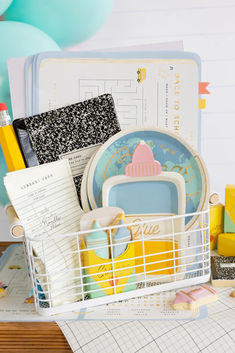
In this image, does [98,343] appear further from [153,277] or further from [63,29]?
[63,29]

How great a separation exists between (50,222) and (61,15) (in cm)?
→ 52

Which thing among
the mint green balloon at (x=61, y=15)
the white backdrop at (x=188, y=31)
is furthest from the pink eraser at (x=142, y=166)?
the white backdrop at (x=188, y=31)

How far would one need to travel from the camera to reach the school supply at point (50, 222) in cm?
70

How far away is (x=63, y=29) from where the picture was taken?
0.99 metres

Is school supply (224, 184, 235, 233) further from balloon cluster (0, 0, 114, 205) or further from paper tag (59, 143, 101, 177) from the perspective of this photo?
balloon cluster (0, 0, 114, 205)

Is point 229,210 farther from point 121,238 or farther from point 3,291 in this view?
point 3,291

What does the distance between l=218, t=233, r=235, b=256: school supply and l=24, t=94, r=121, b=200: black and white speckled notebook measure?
1.10ft

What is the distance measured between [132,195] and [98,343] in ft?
0.89

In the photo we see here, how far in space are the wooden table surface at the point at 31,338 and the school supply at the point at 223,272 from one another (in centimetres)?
32

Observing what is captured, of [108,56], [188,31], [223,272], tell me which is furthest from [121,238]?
[188,31]

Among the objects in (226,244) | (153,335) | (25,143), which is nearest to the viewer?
(153,335)

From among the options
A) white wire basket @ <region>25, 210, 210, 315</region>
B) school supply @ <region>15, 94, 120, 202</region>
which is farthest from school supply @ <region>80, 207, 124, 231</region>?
school supply @ <region>15, 94, 120, 202</region>

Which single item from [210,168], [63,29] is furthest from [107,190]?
[210,168]

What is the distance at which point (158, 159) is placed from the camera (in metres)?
0.80
